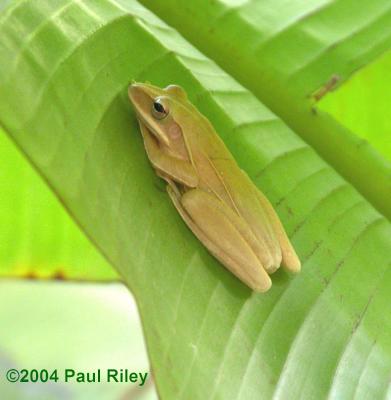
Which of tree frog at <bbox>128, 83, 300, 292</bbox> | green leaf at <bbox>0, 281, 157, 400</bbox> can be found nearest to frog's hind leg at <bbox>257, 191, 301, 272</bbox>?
tree frog at <bbox>128, 83, 300, 292</bbox>

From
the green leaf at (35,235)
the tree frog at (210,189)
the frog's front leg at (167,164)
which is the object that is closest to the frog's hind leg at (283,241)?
the tree frog at (210,189)

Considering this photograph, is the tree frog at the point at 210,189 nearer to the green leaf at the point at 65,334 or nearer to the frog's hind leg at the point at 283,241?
the frog's hind leg at the point at 283,241

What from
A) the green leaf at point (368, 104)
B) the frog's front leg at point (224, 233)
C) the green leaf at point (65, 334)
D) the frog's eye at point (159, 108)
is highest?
the green leaf at point (368, 104)

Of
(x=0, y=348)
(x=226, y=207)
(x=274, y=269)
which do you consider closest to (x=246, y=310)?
(x=274, y=269)

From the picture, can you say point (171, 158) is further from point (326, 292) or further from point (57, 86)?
point (326, 292)

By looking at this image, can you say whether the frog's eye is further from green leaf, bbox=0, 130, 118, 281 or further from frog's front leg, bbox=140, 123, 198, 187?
green leaf, bbox=0, 130, 118, 281
